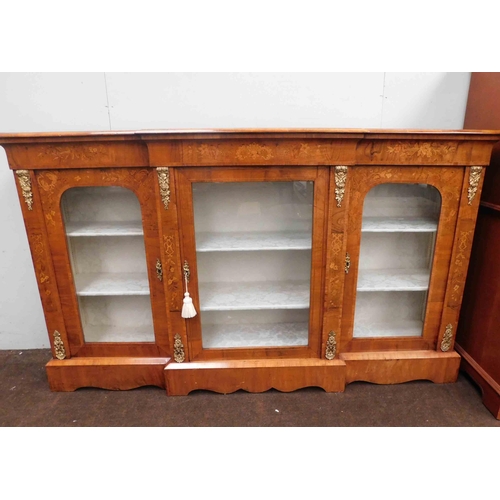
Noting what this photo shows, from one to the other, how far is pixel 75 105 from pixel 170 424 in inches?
67.0

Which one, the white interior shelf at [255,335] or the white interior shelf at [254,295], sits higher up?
the white interior shelf at [254,295]

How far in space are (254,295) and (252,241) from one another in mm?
305

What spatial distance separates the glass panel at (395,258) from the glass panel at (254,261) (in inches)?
12.9

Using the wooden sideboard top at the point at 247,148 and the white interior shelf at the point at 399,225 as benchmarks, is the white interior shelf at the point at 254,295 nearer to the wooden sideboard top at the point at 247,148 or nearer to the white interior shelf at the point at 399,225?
the white interior shelf at the point at 399,225

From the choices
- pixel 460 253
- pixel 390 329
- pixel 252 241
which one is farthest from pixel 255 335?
pixel 460 253

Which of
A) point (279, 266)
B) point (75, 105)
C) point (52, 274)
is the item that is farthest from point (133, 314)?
point (75, 105)

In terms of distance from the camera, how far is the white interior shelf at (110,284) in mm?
1674

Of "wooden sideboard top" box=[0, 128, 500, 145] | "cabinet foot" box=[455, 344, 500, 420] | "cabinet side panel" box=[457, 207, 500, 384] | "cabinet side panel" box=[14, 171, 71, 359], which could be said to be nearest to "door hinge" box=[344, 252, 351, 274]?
"wooden sideboard top" box=[0, 128, 500, 145]

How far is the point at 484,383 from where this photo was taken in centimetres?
160

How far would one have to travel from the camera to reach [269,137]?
1364 mm

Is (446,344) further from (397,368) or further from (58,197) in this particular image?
(58,197)

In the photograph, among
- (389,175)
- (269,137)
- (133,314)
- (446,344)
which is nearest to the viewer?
(269,137)

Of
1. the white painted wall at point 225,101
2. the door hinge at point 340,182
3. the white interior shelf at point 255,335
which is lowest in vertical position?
the white interior shelf at point 255,335

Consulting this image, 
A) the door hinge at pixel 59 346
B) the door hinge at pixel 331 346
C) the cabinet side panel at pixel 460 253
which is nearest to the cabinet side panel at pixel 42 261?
the door hinge at pixel 59 346
